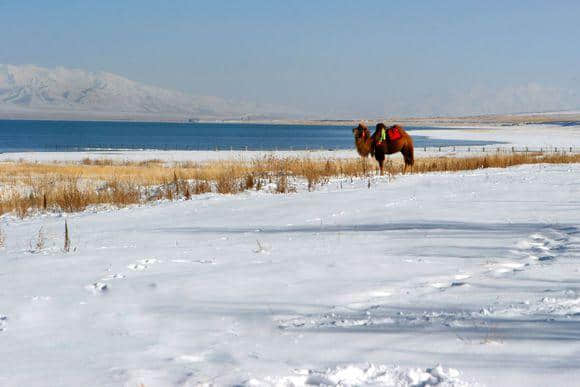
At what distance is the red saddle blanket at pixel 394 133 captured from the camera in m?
18.1

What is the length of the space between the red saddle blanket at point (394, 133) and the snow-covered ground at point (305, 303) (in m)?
9.34

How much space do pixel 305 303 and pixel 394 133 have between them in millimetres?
14149

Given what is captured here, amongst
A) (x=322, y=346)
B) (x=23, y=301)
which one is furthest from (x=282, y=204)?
(x=322, y=346)

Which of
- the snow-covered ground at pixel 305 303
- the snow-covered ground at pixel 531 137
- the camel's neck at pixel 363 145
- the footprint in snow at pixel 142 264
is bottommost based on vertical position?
the snow-covered ground at pixel 531 137

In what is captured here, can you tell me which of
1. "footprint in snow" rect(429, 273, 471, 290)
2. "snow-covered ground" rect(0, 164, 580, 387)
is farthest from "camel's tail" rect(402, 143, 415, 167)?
Result: "footprint in snow" rect(429, 273, 471, 290)

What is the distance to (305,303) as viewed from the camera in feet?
14.7

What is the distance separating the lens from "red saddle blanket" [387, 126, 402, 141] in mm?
18062

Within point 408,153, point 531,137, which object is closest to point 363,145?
point 408,153

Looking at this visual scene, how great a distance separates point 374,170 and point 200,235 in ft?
37.1

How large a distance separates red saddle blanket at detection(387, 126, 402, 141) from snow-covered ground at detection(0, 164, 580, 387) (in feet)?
30.6

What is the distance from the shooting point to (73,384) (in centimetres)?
311

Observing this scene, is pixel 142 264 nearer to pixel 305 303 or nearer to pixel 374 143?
pixel 305 303

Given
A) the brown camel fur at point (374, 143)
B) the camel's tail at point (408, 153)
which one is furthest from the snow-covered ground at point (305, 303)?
the camel's tail at point (408, 153)

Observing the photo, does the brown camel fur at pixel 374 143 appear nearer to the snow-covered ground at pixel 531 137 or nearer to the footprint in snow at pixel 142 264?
the footprint in snow at pixel 142 264
